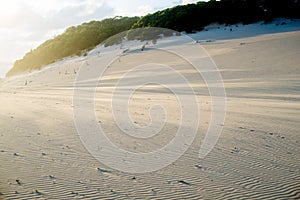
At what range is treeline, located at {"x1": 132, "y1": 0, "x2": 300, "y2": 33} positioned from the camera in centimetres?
2556

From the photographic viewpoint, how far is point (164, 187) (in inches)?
144

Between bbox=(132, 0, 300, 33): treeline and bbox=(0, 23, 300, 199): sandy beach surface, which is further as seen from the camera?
bbox=(132, 0, 300, 33): treeline

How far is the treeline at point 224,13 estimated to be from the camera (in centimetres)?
2556

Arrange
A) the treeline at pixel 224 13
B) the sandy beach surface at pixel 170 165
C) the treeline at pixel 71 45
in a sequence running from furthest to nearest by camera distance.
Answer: the treeline at pixel 71 45 < the treeline at pixel 224 13 < the sandy beach surface at pixel 170 165

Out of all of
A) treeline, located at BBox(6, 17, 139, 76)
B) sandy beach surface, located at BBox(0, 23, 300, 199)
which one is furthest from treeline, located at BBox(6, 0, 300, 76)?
sandy beach surface, located at BBox(0, 23, 300, 199)

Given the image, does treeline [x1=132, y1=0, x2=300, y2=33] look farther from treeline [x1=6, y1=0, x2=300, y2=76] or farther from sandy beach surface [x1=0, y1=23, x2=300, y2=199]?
sandy beach surface [x1=0, y1=23, x2=300, y2=199]

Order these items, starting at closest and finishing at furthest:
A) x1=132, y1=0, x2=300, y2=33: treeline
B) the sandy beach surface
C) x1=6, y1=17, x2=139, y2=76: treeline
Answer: the sandy beach surface → x1=132, y1=0, x2=300, y2=33: treeline → x1=6, y1=17, x2=139, y2=76: treeline

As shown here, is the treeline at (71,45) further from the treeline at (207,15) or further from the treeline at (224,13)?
the treeline at (224,13)

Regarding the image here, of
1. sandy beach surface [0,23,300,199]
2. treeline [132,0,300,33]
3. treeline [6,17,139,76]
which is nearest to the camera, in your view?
sandy beach surface [0,23,300,199]

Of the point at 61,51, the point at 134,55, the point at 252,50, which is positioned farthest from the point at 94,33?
the point at 252,50

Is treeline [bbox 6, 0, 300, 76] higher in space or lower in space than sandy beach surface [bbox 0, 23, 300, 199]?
higher

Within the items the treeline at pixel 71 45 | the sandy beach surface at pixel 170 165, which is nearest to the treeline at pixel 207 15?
the treeline at pixel 71 45

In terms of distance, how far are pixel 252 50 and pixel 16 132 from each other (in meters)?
14.8

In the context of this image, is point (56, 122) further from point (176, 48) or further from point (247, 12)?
point (247, 12)
